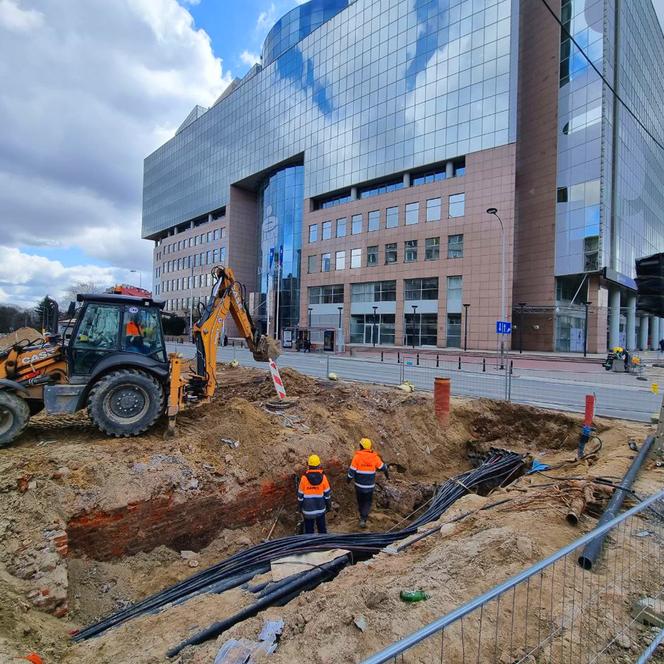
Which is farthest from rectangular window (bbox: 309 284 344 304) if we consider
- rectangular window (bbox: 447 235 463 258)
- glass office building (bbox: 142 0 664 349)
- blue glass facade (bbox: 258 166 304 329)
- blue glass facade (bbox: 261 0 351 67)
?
blue glass facade (bbox: 261 0 351 67)

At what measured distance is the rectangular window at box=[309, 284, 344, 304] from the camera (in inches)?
1909

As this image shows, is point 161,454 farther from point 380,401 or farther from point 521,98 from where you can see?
point 521,98

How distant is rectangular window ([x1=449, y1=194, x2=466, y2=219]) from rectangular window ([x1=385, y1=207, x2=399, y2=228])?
620cm

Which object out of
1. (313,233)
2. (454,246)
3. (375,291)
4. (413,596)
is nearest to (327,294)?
(375,291)

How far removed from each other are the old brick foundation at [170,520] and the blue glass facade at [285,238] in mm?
46625

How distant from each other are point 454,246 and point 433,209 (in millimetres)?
4702

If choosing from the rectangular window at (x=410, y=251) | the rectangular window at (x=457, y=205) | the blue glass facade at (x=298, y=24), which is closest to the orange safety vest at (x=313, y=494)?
the rectangular window at (x=457, y=205)

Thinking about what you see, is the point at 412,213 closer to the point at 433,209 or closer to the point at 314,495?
the point at 433,209

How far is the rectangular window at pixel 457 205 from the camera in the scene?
1517 inches

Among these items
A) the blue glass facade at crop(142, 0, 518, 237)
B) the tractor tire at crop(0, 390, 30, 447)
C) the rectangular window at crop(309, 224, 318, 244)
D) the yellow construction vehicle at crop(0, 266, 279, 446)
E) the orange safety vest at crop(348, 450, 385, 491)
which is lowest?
the orange safety vest at crop(348, 450, 385, 491)

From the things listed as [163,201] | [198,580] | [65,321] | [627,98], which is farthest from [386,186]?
[163,201]

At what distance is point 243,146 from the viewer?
203 ft

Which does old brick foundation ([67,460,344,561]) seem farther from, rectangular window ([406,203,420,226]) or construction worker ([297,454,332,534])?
→ rectangular window ([406,203,420,226])

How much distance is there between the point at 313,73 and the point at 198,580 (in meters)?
59.7
